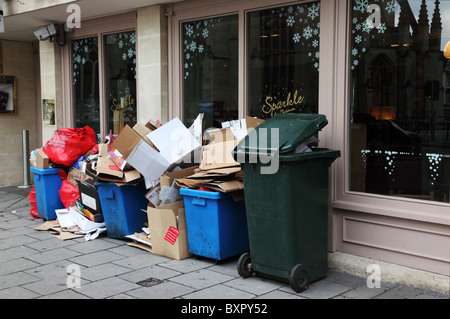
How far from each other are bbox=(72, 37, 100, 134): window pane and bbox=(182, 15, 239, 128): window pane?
7.40 feet

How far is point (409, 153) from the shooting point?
Result: 489 centimetres

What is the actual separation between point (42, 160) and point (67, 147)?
0.40 m

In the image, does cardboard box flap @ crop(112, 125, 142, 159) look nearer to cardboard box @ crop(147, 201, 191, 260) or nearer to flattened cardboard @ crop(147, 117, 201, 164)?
flattened cardboard @ crop(147, 117, 201, 164)

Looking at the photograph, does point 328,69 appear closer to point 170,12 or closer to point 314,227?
point 314,227

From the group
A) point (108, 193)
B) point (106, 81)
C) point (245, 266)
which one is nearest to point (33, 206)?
point (108, 193)

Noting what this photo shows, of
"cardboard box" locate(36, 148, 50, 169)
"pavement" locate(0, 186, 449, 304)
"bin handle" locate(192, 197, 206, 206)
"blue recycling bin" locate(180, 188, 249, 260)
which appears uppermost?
"cardboard box" locate(36, 148, 50, 169)

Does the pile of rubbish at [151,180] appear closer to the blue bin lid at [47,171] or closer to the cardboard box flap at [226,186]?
the cardboard box flap at [226,186]

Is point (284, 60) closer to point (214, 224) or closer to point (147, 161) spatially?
point (147, 161)

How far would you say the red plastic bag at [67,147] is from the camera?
7.28 m

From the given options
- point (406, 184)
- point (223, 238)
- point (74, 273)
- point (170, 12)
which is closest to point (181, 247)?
point (223, 238)

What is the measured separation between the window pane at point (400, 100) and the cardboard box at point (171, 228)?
1889 millimetres

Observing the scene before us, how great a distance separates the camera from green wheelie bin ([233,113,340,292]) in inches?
176

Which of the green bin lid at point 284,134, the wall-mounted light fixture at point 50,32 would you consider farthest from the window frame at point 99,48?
the green bin lid at point 284,134

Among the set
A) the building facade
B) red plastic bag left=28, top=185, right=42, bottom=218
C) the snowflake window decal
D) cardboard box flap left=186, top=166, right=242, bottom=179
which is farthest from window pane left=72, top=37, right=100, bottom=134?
the snowflake window decal
